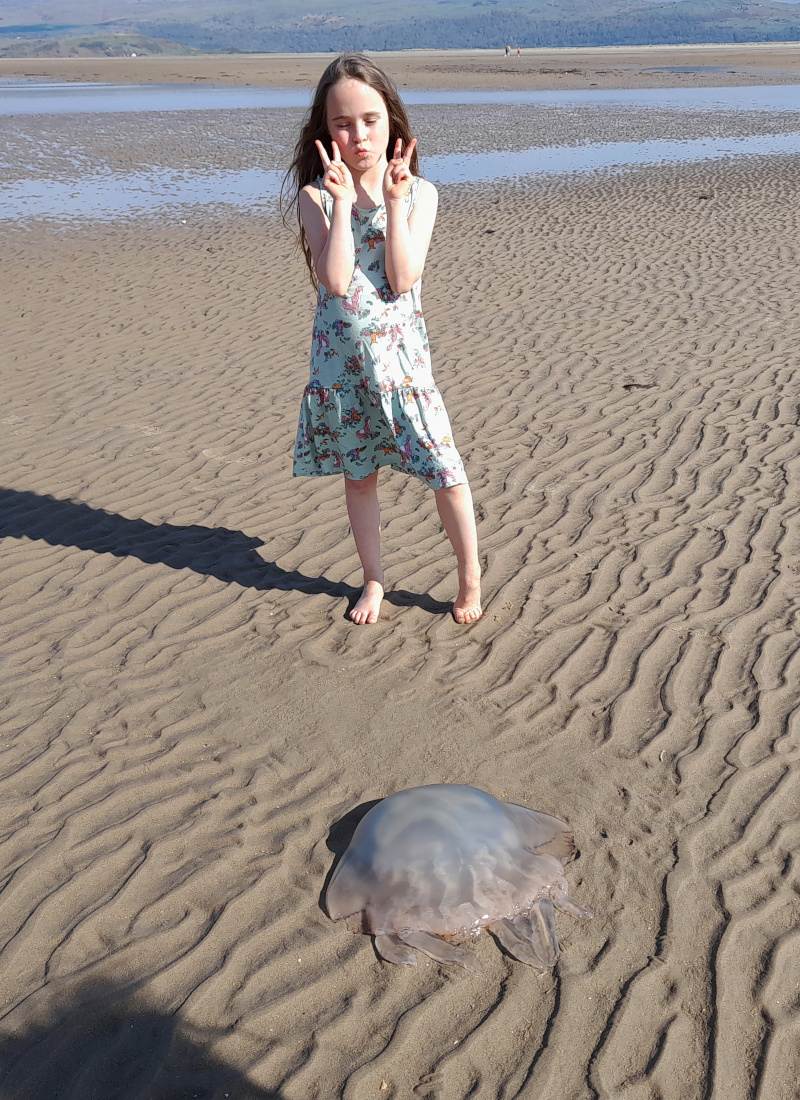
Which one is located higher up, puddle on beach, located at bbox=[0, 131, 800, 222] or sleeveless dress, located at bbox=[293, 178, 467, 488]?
sleeveless dress, located at bbox=[293, 178, 467, 488]

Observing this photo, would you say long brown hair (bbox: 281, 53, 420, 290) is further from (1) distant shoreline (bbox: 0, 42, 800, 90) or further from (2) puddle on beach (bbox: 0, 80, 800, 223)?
(1) distant shoreline (bbox: 0, 42, 800, 90)

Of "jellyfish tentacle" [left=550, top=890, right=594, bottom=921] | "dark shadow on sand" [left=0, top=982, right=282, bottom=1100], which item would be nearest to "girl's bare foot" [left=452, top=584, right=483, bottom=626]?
"jellyfish tentacle" [left=550, top=890, right=594, bottom=921]

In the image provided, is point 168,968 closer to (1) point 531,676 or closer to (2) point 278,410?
(1) point 531,676

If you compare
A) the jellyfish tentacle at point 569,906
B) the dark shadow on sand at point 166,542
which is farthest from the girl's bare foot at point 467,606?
the jellyfish tentacle at point 569,906

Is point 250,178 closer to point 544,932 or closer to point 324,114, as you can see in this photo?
point 324,114

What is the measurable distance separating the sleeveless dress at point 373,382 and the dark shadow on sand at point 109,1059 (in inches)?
83.5

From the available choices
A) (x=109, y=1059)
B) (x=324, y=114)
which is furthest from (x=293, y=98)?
(x=109, y=1059)

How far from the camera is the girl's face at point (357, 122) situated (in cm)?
321

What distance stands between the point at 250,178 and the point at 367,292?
1795cm

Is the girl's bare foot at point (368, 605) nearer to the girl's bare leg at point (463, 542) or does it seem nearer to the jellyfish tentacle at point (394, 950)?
the girl's bare leg at point (463, 542)

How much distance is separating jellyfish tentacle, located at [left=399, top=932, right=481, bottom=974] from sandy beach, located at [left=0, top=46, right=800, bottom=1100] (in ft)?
0.14

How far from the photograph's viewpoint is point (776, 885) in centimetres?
276

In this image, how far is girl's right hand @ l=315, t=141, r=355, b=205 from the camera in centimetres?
318

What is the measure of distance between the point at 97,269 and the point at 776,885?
38.2 feet
